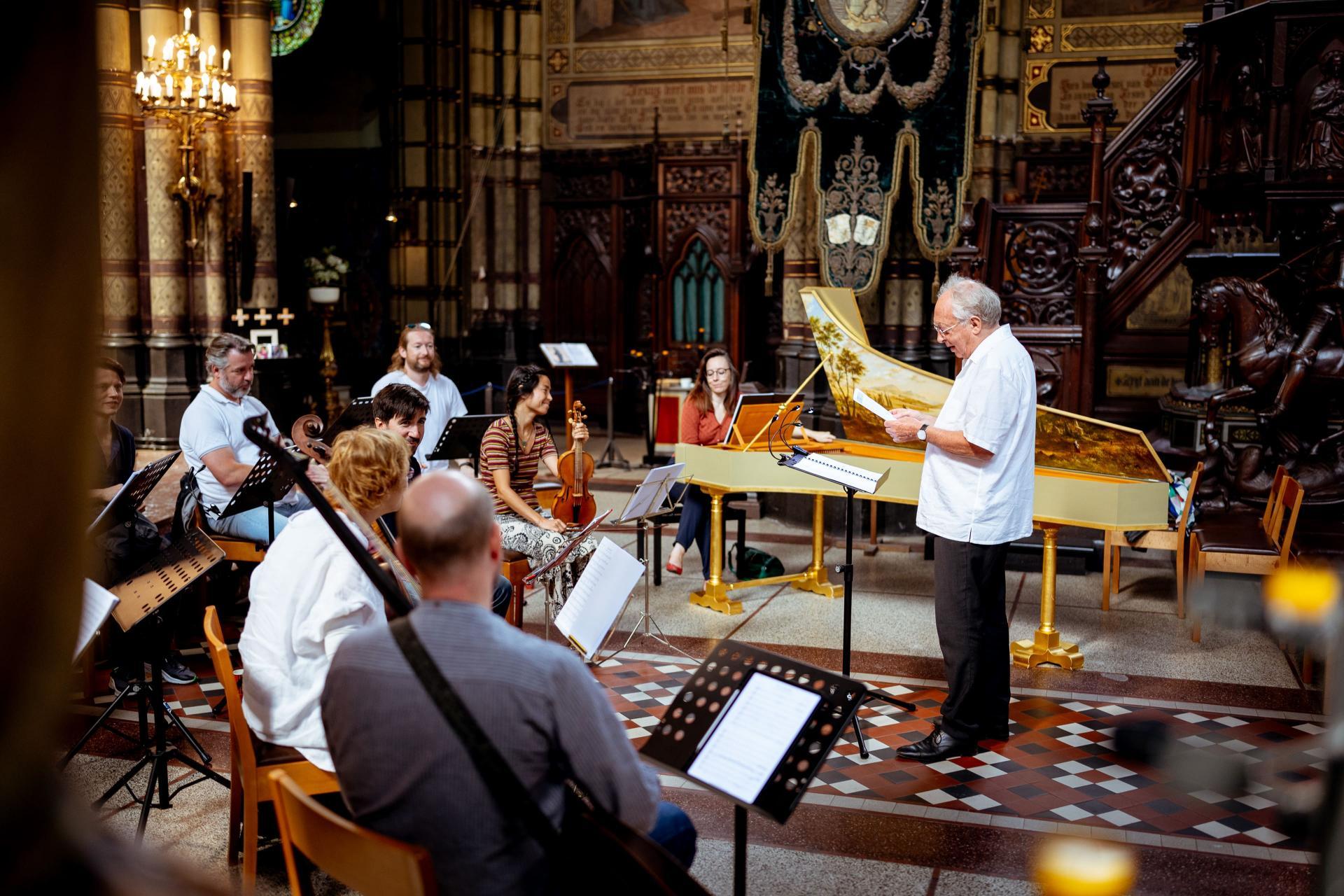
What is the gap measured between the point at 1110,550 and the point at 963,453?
272cm

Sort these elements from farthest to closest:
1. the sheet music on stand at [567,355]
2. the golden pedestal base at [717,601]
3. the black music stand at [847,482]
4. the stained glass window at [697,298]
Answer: the stained glass window at [697,298]
the sheet music on stand at [567,355]
the golden pedestal base at [717,601]
the black music stand at [847,482]

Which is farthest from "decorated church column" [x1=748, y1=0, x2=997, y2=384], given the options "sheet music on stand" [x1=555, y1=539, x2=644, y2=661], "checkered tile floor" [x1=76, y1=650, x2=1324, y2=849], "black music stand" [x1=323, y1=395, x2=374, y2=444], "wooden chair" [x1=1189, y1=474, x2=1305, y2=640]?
"sheet music on stand" [x1=555, y1=539, x2=644, y2=661]

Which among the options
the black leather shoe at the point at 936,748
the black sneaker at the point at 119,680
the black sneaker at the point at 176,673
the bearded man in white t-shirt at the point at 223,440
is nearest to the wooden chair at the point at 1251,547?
the black leather shoe at the point at 936,748

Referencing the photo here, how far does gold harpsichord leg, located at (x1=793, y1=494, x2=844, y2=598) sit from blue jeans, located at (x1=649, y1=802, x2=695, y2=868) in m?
4.50

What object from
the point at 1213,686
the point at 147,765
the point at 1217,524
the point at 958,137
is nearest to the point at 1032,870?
the point at 1213,686

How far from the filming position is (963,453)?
460 cm

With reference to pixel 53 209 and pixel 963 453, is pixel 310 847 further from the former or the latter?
pixel 963 453

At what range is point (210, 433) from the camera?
5.97 m

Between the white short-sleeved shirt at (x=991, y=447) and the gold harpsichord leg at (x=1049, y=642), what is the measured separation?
4.39 ft

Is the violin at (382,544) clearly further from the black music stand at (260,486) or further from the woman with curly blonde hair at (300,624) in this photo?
the black music stand at (260,486)

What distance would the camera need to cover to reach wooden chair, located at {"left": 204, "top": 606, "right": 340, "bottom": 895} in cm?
331

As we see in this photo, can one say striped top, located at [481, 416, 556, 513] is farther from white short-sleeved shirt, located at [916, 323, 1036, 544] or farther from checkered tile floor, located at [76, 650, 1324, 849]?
white short-sleeved shirt, located at [916, 323, 1036, 544]

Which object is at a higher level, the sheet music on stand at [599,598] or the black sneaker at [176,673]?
the sheet music on stand at [599,598]

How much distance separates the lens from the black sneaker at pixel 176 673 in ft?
18.3
